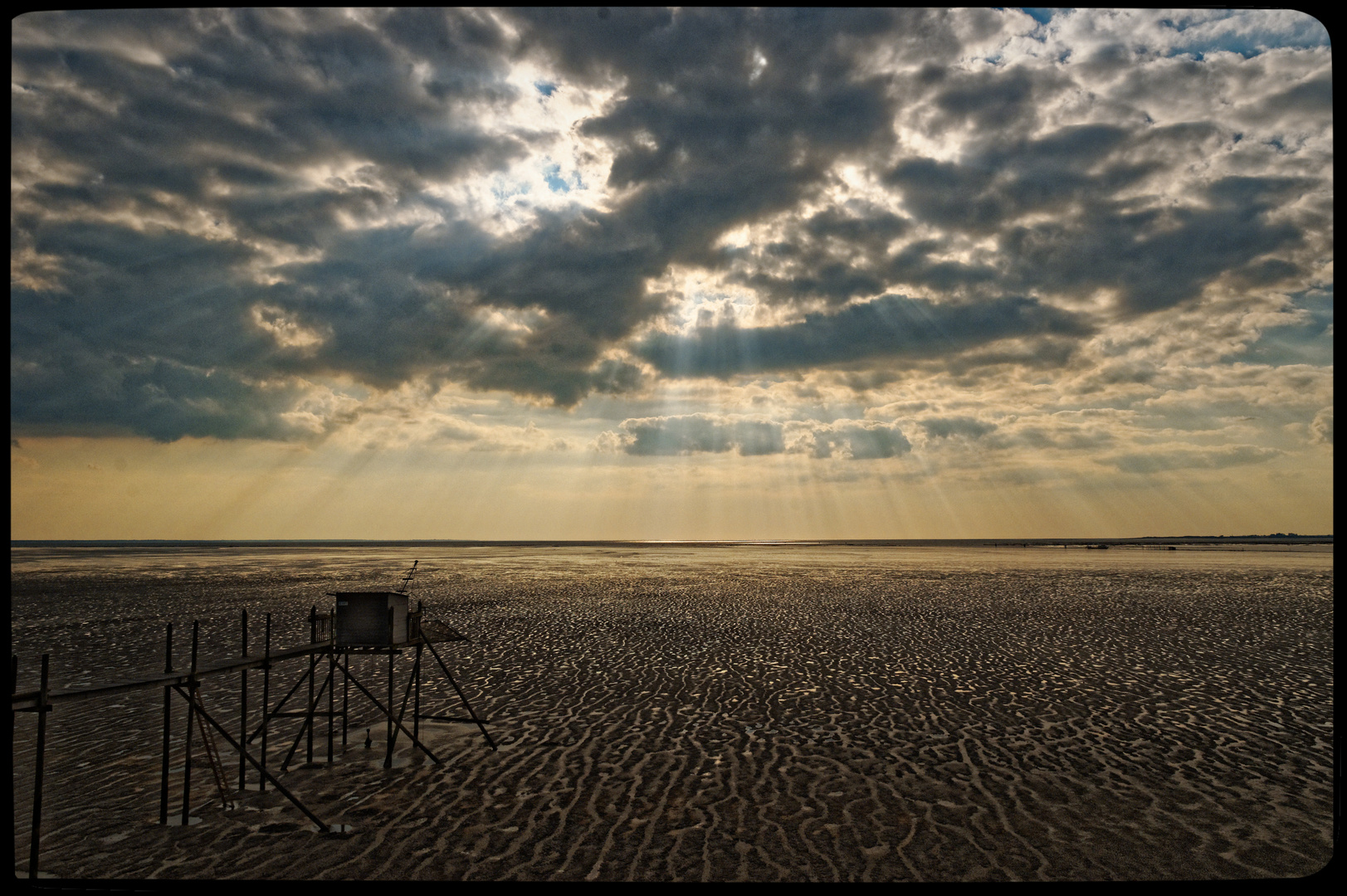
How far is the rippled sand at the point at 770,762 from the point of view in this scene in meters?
9.18

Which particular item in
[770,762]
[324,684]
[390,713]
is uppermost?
[324,684]

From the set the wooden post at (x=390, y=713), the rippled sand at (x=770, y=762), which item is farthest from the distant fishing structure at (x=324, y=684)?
the rippled sand at (x=770, y=762)

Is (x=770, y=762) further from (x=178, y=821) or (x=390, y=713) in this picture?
(x=178, y=821)

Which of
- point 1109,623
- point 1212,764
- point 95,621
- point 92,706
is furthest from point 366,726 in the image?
point 1109,623

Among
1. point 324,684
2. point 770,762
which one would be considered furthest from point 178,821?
point 770,762

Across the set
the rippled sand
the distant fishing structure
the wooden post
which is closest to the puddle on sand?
the distant fishing structure

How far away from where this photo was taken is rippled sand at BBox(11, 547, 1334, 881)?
9.18 metres

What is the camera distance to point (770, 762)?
1277 cm

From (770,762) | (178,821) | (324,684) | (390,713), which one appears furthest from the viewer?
(324,684)

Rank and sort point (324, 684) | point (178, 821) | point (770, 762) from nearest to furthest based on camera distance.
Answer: point (178, 821)
point (770, 762)
point (324, 684)

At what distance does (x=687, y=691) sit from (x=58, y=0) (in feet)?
55.5

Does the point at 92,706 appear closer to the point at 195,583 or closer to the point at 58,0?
the point at 58,0

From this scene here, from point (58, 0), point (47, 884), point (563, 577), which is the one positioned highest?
point (58, 0)

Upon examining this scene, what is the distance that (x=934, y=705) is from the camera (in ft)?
54.5
